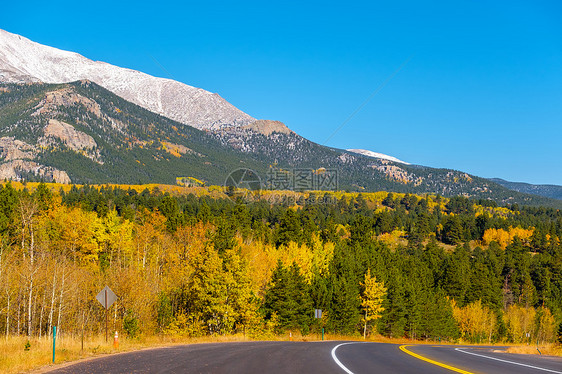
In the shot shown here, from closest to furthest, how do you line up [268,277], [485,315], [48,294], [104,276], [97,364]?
[97,364] → [48,294] → [104,276] → [268,277] → [485,315]

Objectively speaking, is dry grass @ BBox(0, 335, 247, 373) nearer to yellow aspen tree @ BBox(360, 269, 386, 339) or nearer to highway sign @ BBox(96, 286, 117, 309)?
highway sign @ BBox(96, 286, 117, 309)

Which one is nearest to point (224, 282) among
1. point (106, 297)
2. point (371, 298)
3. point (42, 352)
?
point (106, 297)

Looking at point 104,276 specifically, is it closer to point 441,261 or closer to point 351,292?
point 351,292

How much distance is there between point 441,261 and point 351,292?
226 feet

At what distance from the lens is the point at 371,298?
73875mm

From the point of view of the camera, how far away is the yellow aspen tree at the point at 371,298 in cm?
7294

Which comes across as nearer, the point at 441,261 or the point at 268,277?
the point at 268,277

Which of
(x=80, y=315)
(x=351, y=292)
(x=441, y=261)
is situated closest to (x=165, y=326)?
(x=80, y=315)

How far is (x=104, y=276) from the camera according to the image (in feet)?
188

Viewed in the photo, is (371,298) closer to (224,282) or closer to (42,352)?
(224,282)

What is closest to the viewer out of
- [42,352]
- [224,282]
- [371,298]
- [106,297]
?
[42,352]

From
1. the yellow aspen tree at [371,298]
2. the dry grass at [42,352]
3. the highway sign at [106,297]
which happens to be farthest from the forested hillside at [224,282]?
the highway sign at [106,297]

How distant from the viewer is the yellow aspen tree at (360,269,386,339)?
72.9 meters

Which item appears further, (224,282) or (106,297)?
(224,282)
